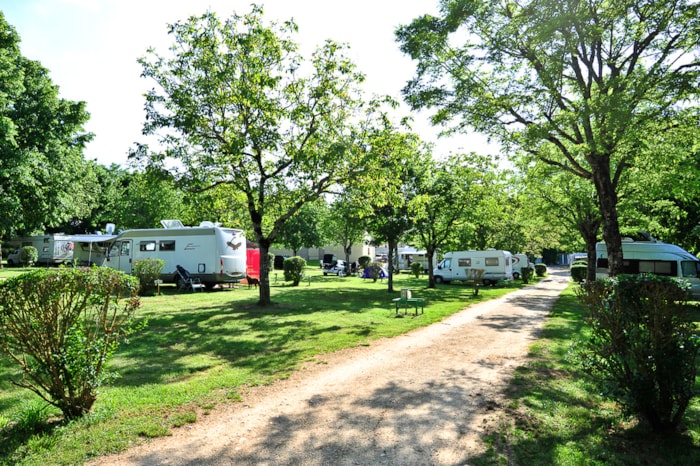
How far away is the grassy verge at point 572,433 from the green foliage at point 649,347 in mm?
259

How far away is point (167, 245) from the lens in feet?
63.5

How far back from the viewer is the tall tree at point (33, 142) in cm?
1562

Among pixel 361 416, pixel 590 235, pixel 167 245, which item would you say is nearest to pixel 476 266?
pixel 590 235

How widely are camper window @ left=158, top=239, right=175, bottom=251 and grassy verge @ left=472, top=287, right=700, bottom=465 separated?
17240 millimetres

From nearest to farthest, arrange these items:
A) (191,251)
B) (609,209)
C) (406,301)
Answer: (609,209), (406,301), (191,251)

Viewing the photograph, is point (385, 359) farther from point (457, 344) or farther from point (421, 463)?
point (421, 463)

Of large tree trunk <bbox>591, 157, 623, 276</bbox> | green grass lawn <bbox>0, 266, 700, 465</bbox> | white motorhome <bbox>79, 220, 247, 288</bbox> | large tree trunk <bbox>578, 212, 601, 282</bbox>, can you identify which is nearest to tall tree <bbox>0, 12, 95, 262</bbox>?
white motorhome <bbox>79, 220, 247, 288</bbox>

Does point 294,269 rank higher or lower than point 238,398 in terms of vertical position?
higher

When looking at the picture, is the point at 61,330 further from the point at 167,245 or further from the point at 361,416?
the point at 167,245

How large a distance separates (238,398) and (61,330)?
215 centimetres

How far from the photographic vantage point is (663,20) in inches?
A: 376

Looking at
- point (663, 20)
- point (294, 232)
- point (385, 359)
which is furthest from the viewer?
point (294, 232)

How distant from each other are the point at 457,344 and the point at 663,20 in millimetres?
8990

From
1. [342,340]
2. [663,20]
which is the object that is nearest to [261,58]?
[342,340]
